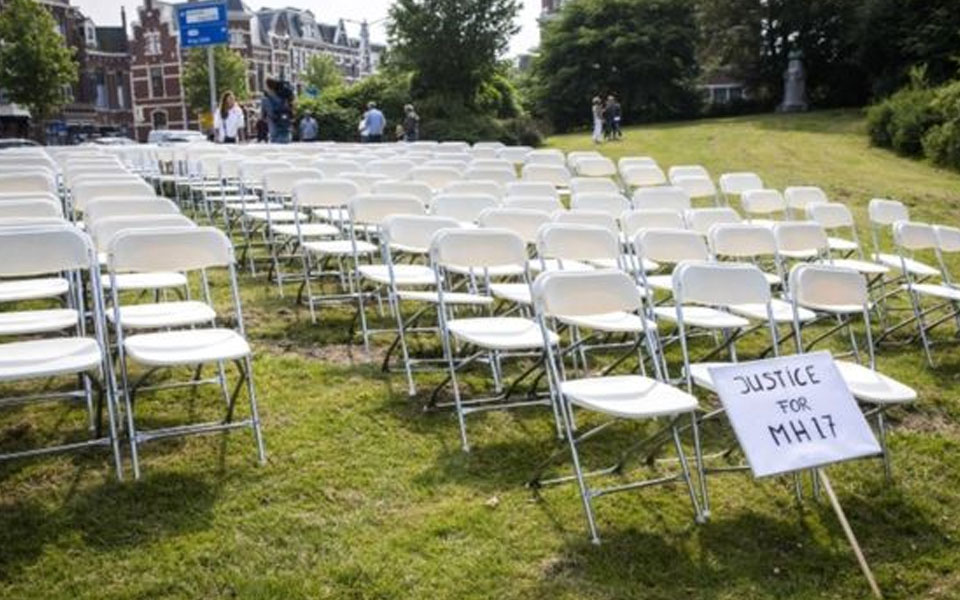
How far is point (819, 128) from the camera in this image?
87.9ft

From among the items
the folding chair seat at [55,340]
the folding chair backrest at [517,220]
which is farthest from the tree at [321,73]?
the folding chair seat at [55,340]

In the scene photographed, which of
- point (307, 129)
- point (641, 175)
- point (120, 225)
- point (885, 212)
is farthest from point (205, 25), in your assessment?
point (120, 225)

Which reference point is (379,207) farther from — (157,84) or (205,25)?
(157,84)

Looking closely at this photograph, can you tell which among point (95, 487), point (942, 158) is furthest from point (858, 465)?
point (942, 158)

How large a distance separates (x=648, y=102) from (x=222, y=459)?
37.3m

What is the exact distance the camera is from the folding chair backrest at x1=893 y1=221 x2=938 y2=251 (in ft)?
20.7

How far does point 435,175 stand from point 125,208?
3923mm

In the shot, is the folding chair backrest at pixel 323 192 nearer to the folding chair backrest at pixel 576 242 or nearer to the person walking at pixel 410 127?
the folding chair backrest at pixel 576 242

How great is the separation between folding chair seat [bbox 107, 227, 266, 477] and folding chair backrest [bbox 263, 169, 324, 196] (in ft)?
11.0

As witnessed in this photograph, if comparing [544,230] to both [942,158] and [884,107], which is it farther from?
[884,107]

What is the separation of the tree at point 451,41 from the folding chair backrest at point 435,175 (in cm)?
1758

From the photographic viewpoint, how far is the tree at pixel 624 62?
38594 millimetres

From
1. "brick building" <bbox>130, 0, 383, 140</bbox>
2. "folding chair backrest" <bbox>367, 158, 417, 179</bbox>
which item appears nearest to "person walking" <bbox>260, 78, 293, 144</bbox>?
"folding chair backrest" <bbox>367, 158, 417, 179</bbox>

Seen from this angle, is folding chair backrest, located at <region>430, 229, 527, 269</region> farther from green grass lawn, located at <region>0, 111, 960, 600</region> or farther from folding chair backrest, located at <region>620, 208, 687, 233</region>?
folding chair backrest, located at <region>620, 208, 687, 233</region>
